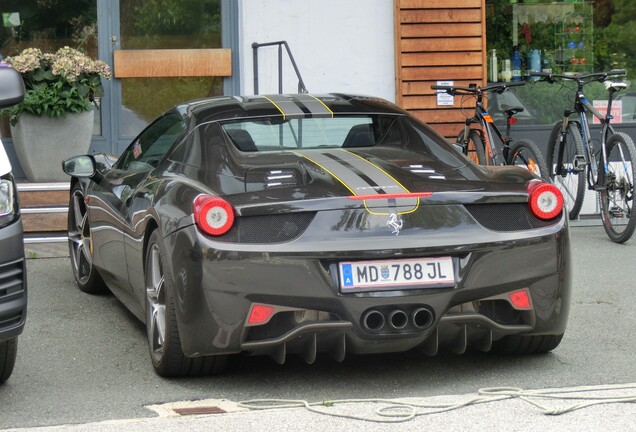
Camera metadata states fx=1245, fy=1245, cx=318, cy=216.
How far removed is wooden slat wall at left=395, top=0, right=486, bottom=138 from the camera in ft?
40.0

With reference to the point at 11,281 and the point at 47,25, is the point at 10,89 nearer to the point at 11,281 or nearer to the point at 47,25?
the point at 11,281

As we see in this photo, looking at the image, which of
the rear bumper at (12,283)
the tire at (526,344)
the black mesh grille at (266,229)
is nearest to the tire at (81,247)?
the rear bumper at (12,283)

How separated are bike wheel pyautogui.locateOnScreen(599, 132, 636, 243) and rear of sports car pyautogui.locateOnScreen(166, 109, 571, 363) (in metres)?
4.39

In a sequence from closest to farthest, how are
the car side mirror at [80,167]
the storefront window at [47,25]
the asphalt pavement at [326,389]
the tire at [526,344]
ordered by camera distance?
the asphalt pavement at [326,389] < the tire at [526,344] < the car side mirror at [80,167] < the storefront window at [47,25]

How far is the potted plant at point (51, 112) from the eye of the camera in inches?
424

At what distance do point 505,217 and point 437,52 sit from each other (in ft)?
23.5

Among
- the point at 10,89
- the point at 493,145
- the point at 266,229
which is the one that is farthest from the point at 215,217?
the point at 493,145

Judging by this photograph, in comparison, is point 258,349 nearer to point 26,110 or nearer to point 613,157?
point 613,157

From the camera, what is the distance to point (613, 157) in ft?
32.2

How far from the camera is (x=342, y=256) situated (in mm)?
5004

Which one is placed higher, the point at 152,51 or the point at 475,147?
the point at 152,51

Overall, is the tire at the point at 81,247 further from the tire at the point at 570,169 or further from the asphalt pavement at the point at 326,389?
the tire at the point at 570,169

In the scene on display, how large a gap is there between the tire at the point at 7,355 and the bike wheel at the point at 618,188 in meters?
5.59

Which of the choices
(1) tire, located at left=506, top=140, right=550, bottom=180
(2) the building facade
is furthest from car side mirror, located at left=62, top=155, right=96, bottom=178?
(2) the building facade
